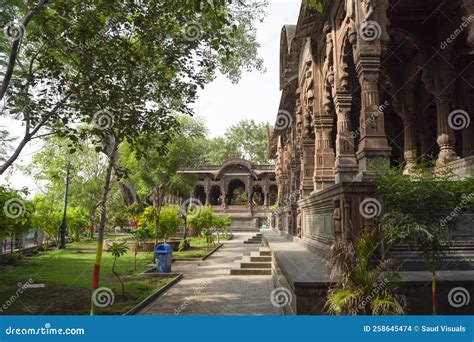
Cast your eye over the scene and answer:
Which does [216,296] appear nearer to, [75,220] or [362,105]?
[362,105]

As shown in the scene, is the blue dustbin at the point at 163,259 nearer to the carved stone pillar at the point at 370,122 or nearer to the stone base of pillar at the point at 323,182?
the stone base of pillar at the point at 323,182

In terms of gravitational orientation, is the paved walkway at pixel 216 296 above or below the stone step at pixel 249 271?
below

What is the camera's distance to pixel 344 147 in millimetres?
8578

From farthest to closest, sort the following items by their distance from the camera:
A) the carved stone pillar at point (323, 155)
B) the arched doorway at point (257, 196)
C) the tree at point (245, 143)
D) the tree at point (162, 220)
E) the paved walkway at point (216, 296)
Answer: the tree at point (245, 143) → the arched doorway at point (257, 196) → the tree at point (162, 220) → the carved stone pillar at point (323, 155) → the paved walkway at point (216, 296)

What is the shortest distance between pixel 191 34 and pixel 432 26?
27.1ft

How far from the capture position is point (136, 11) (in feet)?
23.3

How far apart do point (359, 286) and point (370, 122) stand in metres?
3.41

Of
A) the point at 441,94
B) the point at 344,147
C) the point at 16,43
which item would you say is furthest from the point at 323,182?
the point at 16,43

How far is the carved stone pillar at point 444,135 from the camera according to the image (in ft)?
32.8

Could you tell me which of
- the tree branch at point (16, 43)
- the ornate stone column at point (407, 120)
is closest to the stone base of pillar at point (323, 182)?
the ornate stone column at point (407, 120)

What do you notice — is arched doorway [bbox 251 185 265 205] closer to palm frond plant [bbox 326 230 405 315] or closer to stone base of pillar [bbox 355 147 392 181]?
stone base of pillar [bbox 355 147 392 181]

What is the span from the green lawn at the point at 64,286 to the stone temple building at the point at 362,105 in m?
3.35

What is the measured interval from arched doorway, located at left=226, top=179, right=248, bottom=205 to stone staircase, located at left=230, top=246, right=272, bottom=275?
3150 centimetres

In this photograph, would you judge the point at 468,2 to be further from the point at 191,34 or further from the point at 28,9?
the point at 28,9
